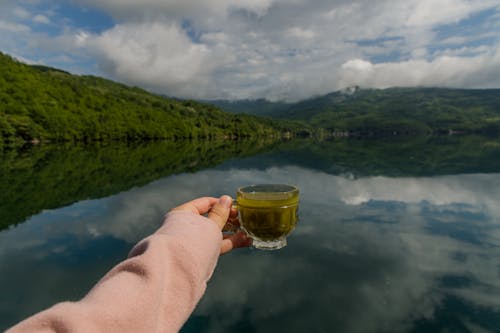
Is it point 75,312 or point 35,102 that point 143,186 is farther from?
point 35,102

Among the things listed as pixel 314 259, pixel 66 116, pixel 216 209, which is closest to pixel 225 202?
pixel 216 209

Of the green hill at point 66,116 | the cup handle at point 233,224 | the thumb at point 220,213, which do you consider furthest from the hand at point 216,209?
the green hill at point 66,116

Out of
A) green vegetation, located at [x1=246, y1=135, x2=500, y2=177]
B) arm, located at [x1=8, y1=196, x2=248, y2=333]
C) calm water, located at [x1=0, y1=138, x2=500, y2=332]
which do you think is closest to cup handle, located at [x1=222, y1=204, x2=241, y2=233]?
arm, located at [x1=8, y1=196, x2=248, y2=333]

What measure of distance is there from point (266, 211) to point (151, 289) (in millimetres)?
1715

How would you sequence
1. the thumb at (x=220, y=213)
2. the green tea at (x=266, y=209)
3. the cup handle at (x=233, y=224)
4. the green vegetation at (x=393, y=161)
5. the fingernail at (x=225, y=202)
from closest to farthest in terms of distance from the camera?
the thumb at (x=220, y=213)
the fingernail at (x=225, y=202)
the green tea at (x=266, y=209)
the cup handle at (x=233, y=224)
the green vegetation at (x=393, y=161)

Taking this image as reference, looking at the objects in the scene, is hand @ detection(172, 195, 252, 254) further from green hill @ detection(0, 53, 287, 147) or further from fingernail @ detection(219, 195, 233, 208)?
green hill @ detection(0, 53, 287, 147)

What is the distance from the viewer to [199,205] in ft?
8.34

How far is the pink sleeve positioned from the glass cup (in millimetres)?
1007

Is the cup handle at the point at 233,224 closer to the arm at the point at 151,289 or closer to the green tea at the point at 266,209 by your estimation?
the green tea at the point at 266,209

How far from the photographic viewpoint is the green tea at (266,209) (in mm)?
3049

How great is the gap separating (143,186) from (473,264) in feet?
59.7

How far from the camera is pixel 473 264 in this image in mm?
9602

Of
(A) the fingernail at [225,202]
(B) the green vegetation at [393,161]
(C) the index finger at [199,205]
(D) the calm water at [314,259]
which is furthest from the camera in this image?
(B) the green vegetation at [393,161]

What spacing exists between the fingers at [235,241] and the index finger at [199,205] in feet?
1.23
